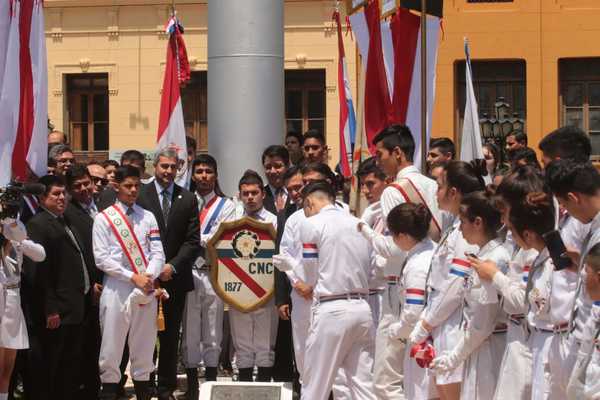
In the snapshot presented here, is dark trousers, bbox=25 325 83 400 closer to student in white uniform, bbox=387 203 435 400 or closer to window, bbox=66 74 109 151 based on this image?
student in white uniform, bbox=387 203 435 400

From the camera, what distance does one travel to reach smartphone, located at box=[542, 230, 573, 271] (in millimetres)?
5945

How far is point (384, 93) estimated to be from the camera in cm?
1103

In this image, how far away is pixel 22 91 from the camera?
9.97 metres

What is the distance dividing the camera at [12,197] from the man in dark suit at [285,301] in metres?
2.20

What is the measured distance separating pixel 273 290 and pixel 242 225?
24.2 inches

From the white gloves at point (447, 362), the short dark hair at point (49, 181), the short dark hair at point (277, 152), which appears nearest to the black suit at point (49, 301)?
the short dark hair at point (49, 181)

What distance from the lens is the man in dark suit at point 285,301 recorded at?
10258 mm

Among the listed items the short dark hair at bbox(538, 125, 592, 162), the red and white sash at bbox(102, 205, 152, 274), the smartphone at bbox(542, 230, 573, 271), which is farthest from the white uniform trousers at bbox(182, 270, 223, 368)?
the smartphone at bbox(542, 230, 573, 271)

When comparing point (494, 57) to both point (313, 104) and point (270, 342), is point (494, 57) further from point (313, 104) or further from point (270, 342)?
point (270, 342)

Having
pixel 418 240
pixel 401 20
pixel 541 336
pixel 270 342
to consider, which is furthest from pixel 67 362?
pixel 541 336

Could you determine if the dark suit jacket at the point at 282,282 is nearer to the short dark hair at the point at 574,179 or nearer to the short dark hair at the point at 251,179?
the short dark hair at the point at 251,179

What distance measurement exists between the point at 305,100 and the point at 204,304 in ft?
68.9

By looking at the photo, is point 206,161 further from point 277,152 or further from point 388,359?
point 388,359

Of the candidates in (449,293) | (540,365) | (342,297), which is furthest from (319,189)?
(540,365)
